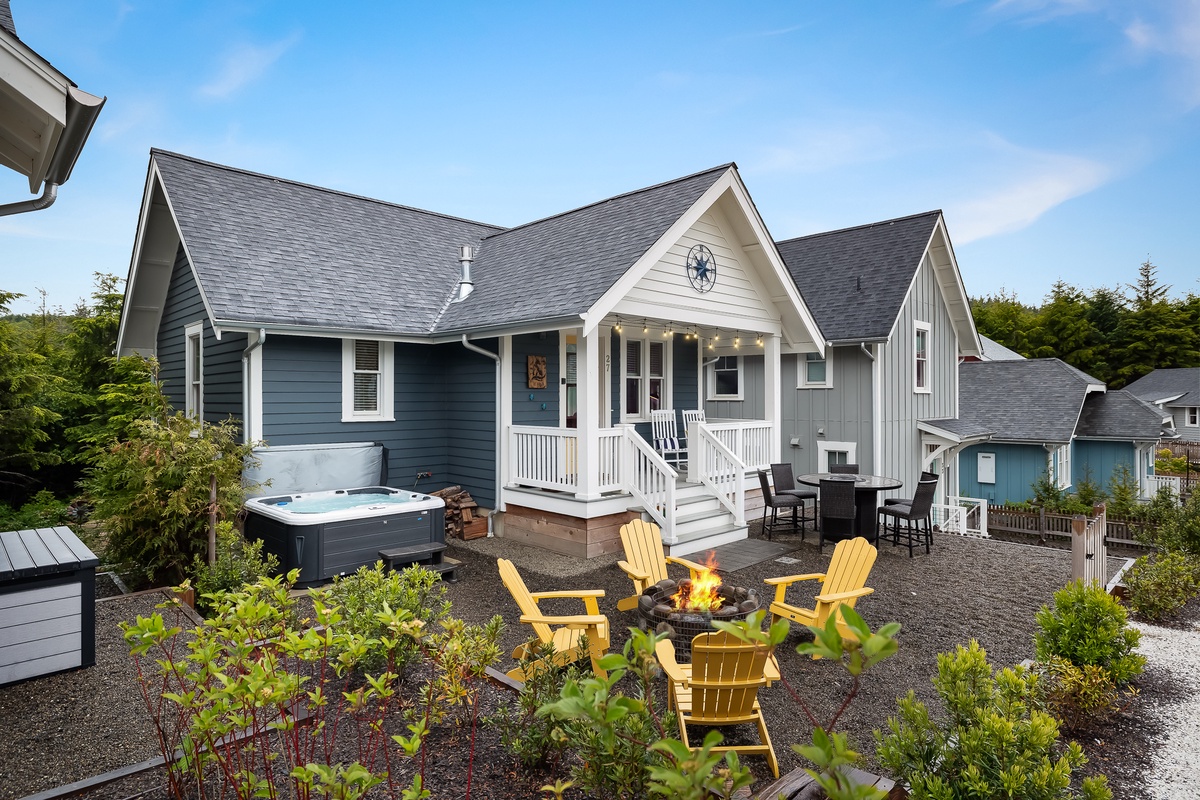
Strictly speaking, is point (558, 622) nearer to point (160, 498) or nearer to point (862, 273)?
point (160, 498)

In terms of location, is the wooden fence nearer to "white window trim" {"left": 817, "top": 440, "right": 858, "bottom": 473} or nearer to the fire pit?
"white window trim" {"left": 817, "top": 440, "right": 858, "bottom": 473}

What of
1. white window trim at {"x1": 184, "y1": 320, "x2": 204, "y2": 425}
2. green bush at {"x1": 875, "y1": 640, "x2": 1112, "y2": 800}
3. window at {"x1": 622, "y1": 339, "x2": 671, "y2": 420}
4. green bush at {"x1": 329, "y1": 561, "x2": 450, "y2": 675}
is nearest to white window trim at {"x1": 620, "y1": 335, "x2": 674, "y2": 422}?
window at {"x1": 622, "y1": 339, "x2": 671, "y2": 420}

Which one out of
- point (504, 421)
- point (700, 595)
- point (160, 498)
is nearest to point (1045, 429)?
point (504, 421)

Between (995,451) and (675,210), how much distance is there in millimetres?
15340

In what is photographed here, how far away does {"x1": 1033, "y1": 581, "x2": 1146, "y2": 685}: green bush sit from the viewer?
424cm

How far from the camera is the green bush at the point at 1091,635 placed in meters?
4.24

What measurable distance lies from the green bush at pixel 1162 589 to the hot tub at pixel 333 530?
25.2ft

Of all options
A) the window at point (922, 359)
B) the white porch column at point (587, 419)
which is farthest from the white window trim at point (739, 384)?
the white porch column at point (587, 419)

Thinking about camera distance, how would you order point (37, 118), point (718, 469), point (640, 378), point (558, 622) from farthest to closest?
point (640, 378), point (718, 469), point (558, 622), point (37, 118)

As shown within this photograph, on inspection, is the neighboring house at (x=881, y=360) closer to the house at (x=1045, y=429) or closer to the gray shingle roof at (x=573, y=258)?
the house at (x=1045, y=429)

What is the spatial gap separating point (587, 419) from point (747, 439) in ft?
10.5

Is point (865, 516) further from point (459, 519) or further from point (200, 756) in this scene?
point (200, 756)

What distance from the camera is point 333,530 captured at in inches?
274

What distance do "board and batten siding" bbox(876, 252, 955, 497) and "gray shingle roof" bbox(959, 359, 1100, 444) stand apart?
387 cm
